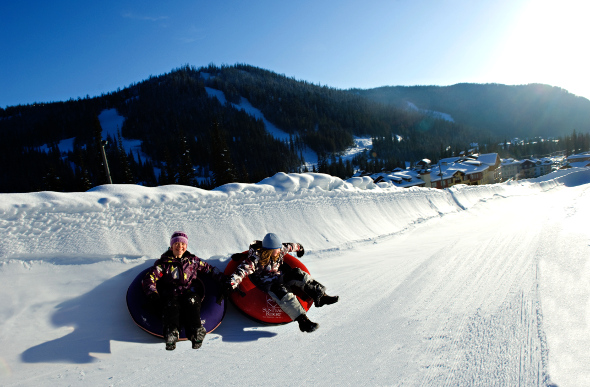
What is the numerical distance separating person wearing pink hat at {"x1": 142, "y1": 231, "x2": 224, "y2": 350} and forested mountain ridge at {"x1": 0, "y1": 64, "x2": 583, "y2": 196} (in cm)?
7262

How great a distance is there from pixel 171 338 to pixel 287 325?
5.05 ft

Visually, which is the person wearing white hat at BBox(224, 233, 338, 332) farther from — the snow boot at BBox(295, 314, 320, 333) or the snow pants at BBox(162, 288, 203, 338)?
the snow pants at BBox(162, 288, 203, 338)

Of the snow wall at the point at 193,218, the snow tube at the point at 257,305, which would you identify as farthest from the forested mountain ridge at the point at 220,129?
the snow tube at the point at 257,305

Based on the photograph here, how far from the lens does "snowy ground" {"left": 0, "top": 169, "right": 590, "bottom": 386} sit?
304 cm

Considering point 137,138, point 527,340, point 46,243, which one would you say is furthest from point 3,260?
point 137,138

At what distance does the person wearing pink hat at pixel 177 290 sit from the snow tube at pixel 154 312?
109 millimetres

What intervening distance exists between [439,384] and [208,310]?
2.72 metres

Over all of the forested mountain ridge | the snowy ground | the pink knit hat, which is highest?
the forested mountain ridge

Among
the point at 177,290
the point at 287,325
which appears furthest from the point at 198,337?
the point at 287,325

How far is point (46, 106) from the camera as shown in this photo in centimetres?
15425

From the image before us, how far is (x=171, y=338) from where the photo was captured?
3229mm

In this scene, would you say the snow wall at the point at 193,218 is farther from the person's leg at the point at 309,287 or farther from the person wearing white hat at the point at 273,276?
the person's leg at the point at 309,287

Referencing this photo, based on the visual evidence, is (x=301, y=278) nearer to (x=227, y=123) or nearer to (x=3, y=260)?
(x=3, y=260)

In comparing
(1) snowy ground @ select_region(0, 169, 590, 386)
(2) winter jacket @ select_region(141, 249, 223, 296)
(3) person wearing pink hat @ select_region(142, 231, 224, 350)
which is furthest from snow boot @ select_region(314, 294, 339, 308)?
(2) winter jacket @ select_region(141, 249, 223, 296)
